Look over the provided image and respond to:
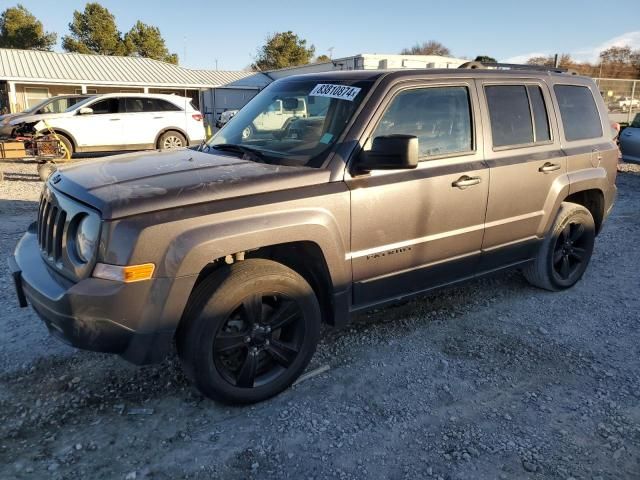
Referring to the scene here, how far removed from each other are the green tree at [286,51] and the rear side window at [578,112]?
5279cm

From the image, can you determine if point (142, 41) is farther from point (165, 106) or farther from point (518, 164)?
point (518, 164)

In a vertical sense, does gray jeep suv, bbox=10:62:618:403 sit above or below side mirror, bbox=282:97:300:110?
below

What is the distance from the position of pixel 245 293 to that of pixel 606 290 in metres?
3.94

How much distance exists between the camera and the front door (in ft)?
10.8

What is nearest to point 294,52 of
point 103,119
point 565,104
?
point 103,119

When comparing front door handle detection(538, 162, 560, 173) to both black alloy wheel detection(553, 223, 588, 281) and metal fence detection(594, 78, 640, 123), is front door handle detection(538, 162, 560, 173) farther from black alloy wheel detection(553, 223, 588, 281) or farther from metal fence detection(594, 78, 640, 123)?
metal fence detection(594, 78, 640, 123)

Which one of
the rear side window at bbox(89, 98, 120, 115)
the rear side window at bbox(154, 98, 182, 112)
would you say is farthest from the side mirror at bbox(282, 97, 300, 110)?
the rear side window at bbox(154, 98, 182, 112)

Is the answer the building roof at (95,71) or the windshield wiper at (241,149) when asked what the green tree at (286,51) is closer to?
the building roof at (95,71)

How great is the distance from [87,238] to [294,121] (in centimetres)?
174

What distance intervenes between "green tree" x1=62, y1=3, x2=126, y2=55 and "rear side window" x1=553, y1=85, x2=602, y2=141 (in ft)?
168

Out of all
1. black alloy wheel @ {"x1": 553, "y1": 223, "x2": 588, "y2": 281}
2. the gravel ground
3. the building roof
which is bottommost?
the gravel ground

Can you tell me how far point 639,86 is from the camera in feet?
70.1

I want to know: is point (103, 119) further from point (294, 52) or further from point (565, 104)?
point (294, 52)

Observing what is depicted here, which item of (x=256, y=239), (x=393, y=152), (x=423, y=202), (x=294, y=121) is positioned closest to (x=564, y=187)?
(x=423, y=202)
